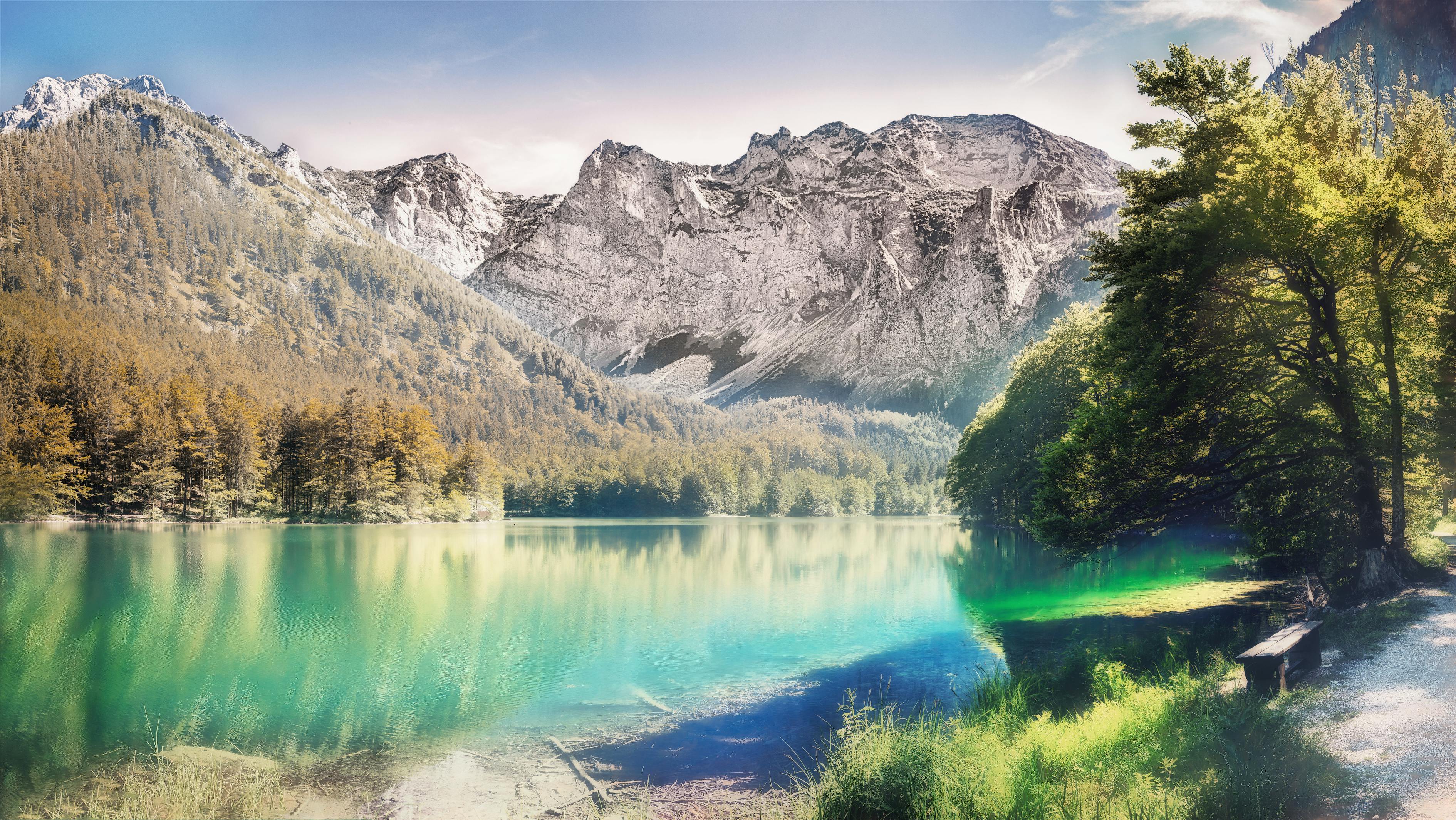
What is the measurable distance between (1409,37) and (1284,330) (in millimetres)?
112598

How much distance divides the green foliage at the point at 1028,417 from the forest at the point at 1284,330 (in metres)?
13.3

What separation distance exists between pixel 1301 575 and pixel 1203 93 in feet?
45.6

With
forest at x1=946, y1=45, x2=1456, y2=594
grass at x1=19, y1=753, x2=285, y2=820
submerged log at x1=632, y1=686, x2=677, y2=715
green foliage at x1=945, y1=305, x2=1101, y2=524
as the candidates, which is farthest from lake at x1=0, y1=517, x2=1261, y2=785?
green foliage at x1=945, y1=305, x2=1101, y2=524

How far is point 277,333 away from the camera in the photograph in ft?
572

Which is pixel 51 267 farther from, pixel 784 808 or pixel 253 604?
pixel 784 808

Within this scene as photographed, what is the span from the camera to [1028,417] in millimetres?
46125

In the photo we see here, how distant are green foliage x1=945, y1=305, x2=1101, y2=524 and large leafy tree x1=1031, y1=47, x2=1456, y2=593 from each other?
44.6ft

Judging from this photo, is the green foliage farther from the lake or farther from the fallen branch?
the fallen branch

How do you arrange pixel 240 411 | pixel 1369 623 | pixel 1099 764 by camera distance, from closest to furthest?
pixel 1099 764, pixel 1369 623, pixel 240 411

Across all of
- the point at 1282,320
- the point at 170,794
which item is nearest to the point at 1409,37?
the point at 1282,320

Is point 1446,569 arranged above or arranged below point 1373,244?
below

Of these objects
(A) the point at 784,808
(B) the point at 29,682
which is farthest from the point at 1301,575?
(B) the point at 29,682

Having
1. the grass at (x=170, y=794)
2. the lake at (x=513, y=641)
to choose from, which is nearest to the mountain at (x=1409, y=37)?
the lake at (x=513, y=641)

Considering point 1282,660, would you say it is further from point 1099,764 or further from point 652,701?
point 652,701
